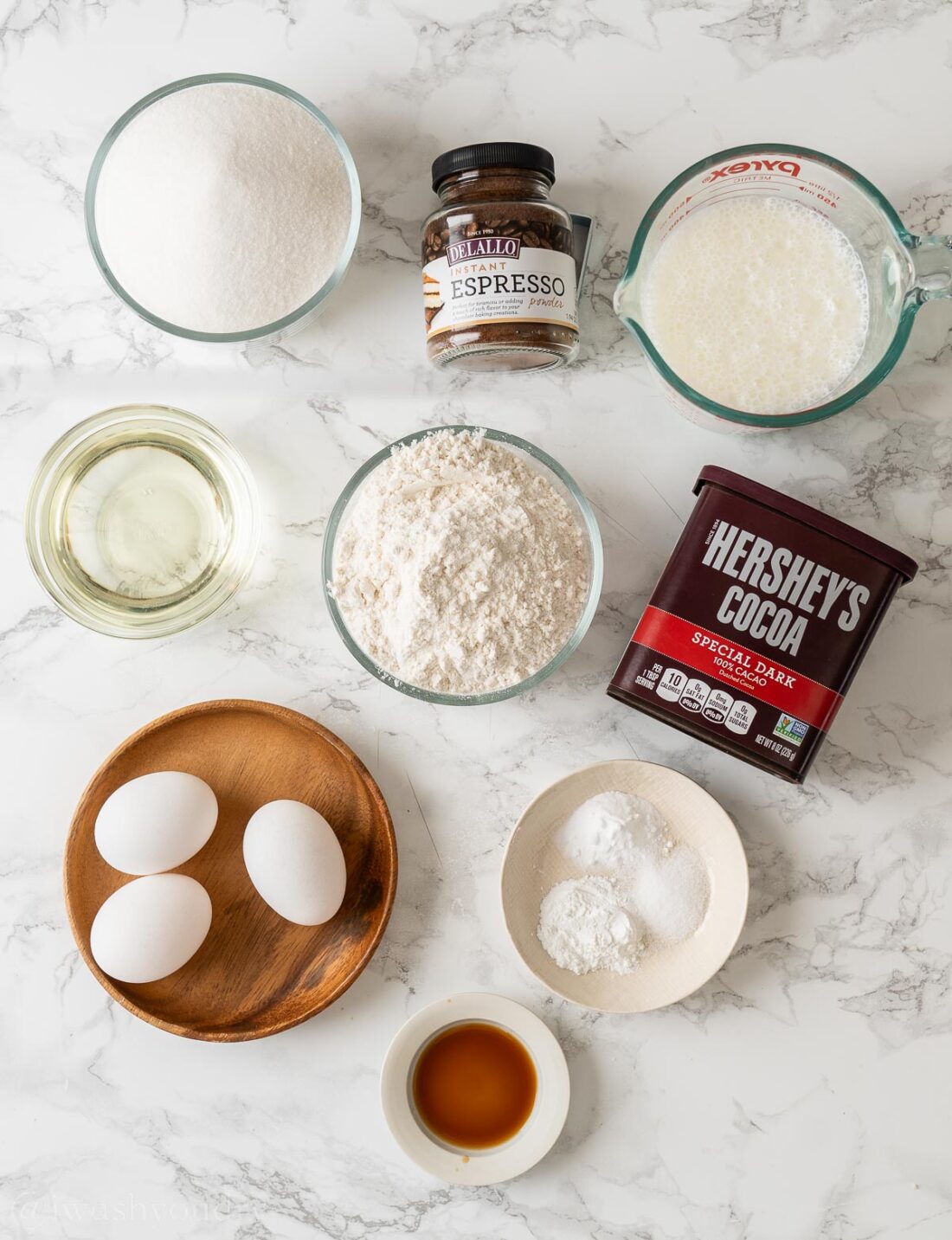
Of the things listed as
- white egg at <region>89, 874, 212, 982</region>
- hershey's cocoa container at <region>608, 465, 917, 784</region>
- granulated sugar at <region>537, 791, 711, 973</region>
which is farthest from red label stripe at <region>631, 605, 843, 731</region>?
white egg at <region>89, 874, 212, 982</region>

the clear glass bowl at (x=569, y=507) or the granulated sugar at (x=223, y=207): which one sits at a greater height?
the granulated sugar at (x=223, y=207)

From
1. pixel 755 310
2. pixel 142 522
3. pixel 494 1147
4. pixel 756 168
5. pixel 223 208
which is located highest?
pixel 756 168

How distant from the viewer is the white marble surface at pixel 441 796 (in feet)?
3.72

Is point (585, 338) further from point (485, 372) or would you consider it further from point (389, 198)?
point (389, 198)

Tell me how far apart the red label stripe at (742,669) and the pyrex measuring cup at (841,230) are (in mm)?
246

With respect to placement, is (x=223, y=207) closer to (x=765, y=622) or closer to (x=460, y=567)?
(x=460, y=567)

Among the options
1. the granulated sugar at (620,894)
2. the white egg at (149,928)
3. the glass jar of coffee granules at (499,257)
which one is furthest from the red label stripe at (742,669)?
the white egg at (149,928)

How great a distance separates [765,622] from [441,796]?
47 cm

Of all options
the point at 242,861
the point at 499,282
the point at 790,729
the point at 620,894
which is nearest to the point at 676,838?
the point at 620,894

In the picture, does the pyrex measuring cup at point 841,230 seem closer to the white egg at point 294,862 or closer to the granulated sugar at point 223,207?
A: the granulated sugar at point 223,207

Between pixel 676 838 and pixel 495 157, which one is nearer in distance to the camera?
pixel 495 157

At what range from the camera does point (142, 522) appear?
1119 mm

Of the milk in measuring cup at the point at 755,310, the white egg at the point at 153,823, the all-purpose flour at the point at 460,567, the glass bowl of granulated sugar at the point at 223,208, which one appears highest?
the milk in measuring cup at the point at 755,310

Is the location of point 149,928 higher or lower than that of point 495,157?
lower
